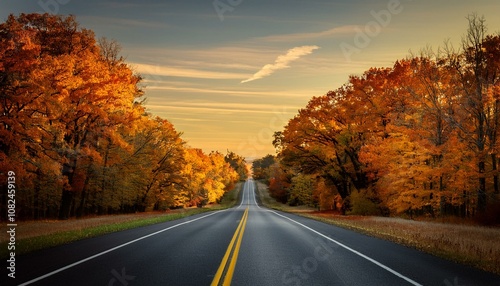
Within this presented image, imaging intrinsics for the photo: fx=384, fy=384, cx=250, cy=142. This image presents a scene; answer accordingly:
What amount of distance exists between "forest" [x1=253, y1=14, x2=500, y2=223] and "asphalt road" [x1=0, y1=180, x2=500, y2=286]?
14825mm

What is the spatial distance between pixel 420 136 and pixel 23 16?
31130 mm

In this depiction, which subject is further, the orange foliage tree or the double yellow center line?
the orange foliage tree

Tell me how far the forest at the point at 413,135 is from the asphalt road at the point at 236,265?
14825mm

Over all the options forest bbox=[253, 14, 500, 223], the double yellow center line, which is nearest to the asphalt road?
the double yellow center line

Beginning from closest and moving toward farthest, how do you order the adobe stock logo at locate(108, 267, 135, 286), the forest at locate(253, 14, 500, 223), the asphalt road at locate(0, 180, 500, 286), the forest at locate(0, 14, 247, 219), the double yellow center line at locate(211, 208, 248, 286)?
the adobe stock logo at locate(108, 267, 135, 286) → the double yellow center line at locate(211, 208, 248, 286) → the asphalt road at locate(0, 180, 500, 286) → the forest at locate(0, 14, 247, 219) → the forest at locate(253, 14, 500, 223)

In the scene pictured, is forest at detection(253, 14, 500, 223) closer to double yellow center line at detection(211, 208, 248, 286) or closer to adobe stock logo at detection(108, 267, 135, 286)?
double yellow center line at detection(211, 208, 248, 286)

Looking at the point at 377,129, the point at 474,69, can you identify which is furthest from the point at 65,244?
the point at 377,129

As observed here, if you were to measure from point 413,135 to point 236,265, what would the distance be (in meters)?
24.1

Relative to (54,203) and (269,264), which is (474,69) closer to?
(269,264)

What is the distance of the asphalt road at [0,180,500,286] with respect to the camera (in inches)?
328

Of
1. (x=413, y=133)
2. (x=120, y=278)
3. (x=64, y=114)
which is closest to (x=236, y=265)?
(x=120, y=278)

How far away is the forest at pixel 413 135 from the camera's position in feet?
80.8

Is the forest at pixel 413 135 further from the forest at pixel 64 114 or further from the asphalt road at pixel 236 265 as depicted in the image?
the forest at pixel 64 114

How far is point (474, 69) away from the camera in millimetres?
24766
